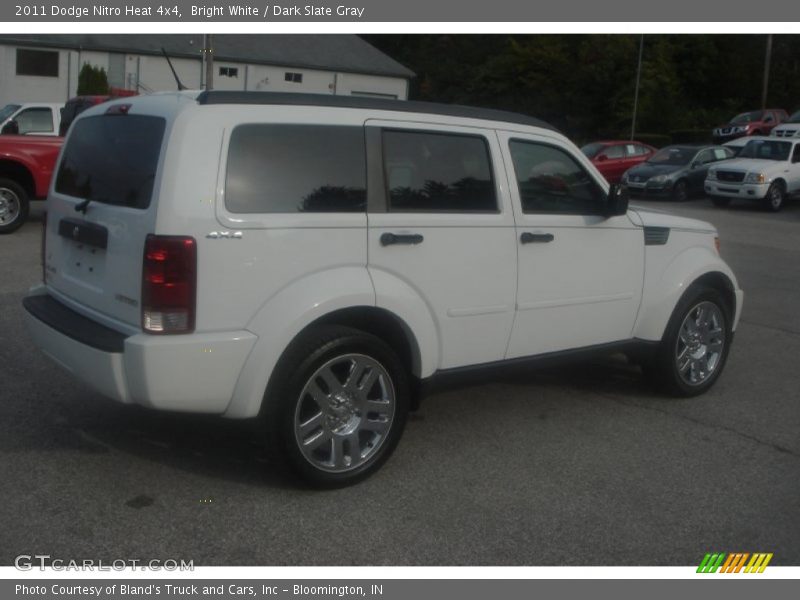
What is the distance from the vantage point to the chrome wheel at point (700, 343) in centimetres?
669

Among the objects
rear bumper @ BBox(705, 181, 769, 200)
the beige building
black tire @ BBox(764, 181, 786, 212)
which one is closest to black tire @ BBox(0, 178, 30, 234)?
rear bumper @ BBox(705, 181, 769, 200)

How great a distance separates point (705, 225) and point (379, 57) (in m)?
44.6

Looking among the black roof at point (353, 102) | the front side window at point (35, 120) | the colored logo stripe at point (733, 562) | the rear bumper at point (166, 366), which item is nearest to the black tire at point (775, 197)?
the front side window at point (35, 120)

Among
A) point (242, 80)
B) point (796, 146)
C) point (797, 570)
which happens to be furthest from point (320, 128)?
point (242, 80)

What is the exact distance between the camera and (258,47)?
45.6 meters

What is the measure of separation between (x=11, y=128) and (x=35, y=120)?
40 centimetres

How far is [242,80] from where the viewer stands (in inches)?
1747

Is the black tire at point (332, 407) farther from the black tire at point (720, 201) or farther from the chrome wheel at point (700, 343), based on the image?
the black tire at point (720, 201)

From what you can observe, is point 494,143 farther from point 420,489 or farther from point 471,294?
point 420,489

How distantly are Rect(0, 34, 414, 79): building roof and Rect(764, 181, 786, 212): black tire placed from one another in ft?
83.9

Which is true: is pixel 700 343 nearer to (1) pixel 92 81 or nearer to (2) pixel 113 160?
(2) pixel 113 160

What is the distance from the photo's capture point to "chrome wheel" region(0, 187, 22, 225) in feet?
45.9

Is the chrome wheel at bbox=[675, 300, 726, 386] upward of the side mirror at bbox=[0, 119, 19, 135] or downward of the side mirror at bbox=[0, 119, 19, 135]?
downward

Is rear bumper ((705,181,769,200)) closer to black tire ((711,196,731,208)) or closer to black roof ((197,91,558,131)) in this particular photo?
black tire ((711,196,731,208))
